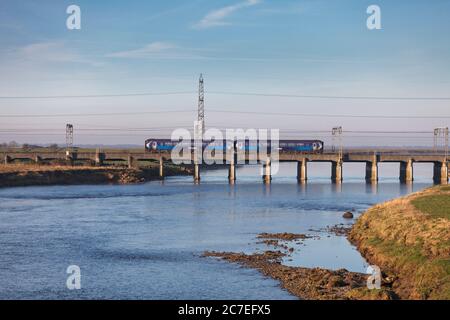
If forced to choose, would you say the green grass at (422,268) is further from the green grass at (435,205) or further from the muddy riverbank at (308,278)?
the green grass at (435,205)

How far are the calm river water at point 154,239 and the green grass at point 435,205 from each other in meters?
7.90

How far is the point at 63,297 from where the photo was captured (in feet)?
112

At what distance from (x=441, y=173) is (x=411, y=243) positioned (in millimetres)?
103236

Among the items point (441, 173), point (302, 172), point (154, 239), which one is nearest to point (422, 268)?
point (154, 239)

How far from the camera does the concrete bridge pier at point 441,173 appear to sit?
135m

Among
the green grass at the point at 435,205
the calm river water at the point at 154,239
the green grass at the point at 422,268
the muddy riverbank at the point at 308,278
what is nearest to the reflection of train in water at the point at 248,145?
the calm river water at the point at 154,239

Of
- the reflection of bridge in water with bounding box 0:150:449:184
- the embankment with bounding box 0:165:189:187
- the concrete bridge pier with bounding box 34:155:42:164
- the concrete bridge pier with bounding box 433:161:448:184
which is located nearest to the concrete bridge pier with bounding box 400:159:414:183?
the reflection of bridge in water with bounding box 0:150:449:184

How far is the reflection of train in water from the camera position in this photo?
526ft

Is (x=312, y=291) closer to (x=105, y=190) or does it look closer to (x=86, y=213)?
(x=86, y=213)

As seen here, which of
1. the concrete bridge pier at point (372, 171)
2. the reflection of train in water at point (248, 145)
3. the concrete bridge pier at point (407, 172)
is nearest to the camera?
the concrete bridge pier at point (372, 171)

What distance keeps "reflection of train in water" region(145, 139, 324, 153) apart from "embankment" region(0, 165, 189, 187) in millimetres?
20909
